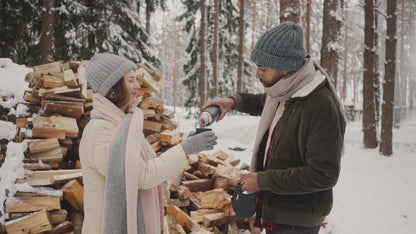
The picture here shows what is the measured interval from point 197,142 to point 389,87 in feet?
32.3

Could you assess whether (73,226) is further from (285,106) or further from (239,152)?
(239,152)

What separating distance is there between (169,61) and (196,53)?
27547 millimetres

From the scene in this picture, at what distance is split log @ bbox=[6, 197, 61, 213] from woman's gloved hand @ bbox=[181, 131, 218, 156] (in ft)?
6.95

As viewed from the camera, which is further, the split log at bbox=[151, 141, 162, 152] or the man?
the split log at bbox=[151, 141, 162, 152]

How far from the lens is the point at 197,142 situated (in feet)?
5.67

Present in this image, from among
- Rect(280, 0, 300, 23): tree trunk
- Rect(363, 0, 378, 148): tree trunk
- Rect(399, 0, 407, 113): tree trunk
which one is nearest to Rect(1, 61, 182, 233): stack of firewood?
Rect(280, 0, 300, 23): tree trunk

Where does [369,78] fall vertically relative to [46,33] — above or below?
below

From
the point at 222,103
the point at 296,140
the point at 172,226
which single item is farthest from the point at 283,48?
the point at 172,226

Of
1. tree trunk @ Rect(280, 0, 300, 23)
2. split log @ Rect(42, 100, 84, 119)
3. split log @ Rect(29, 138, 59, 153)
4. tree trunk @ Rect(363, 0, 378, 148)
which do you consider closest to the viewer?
split log @ Rect(29, 138, 59, 153)

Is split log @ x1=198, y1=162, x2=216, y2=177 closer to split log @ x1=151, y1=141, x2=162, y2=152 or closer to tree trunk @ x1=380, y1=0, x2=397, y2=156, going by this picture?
split log @ x1=151, y1=141, x2=162, y2=152

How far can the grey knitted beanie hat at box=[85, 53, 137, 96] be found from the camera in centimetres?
174

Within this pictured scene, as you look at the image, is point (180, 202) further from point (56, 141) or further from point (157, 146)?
point (56, 141)

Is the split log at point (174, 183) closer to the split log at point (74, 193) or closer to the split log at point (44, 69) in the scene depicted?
the split log at point (74, 193)

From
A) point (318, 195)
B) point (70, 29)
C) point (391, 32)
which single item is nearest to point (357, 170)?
point (391, 32)
